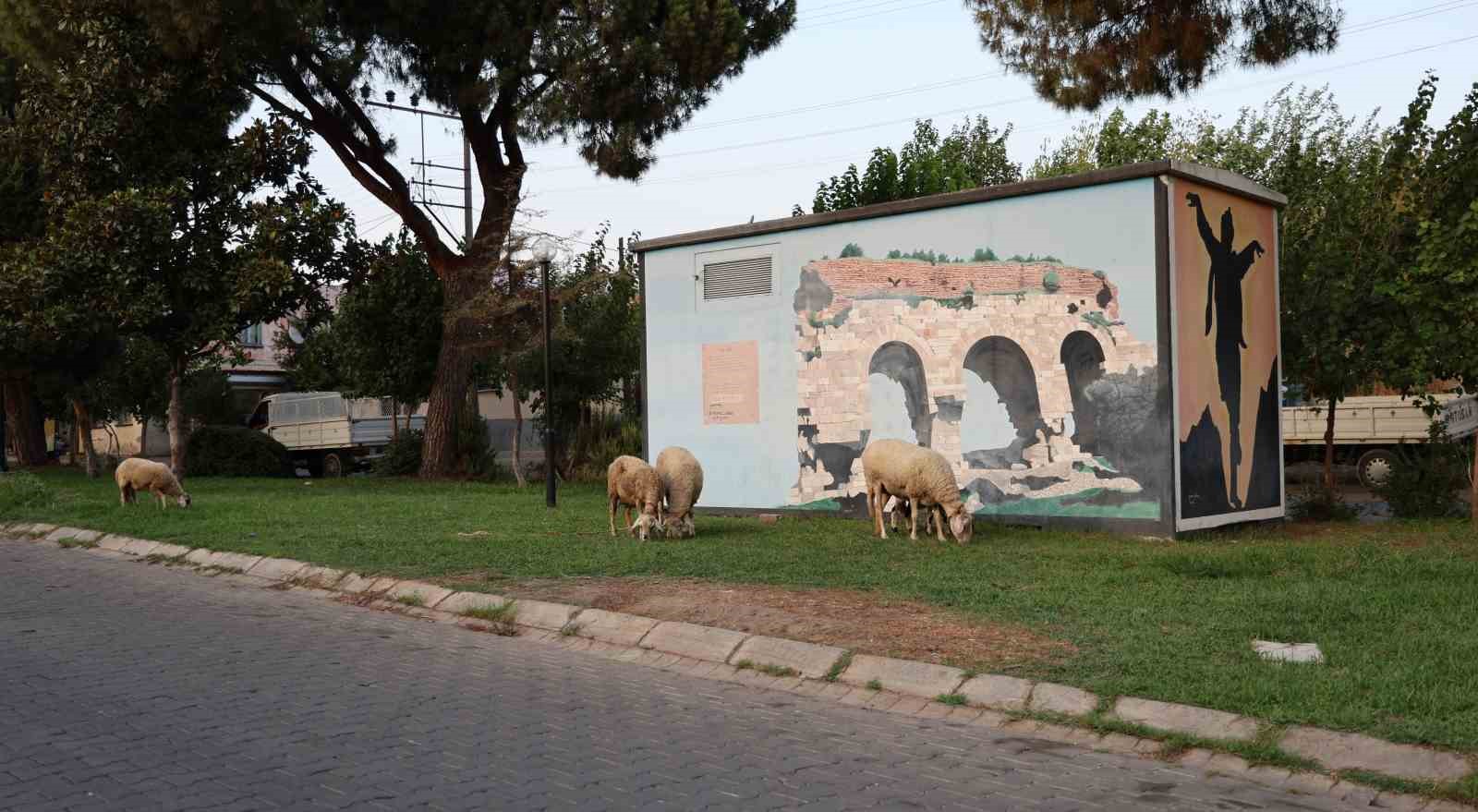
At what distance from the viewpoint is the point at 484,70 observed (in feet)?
82.9

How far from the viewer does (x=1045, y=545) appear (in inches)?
520

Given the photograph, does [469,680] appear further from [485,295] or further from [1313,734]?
Answer: [485,295]

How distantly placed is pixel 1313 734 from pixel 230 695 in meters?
6.02

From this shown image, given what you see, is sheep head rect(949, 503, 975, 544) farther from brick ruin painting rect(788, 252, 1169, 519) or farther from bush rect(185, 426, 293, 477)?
bush rect(185, 426, 293, 477)

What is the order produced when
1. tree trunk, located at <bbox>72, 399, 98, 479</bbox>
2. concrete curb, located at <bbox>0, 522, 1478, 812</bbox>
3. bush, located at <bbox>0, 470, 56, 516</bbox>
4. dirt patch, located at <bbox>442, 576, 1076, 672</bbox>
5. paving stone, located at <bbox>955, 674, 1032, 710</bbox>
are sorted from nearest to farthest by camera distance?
concrete curb, located at <bbox>0, 522, 1478, 812</bbox>
paving stone, located at <bbox>955, 674, 1032, 710</bbox>
dirt patch, located at <bbox>442, 576, 1076, 672</bbox>
bush, located at <bbox>0, 470, 56, 516</bbox>
tree trunk, located at <bbox>72, 399, 98, 479</bbox>

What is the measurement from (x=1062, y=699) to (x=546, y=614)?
4542 millimetres

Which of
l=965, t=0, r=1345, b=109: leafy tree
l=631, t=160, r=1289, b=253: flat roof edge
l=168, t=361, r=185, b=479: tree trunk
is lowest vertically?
l=168, t=361, r=185, b=479: tree trunk

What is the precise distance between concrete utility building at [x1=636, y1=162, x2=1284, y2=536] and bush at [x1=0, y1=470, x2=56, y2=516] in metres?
10.8

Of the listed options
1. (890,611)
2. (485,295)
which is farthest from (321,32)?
(890,611)

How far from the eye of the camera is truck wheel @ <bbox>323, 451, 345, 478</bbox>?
3488 cm

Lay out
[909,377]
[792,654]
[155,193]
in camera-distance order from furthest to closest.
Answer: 1. [155,193]
2. [909,377]
3. [792,654]

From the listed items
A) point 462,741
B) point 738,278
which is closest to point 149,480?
point 738,278

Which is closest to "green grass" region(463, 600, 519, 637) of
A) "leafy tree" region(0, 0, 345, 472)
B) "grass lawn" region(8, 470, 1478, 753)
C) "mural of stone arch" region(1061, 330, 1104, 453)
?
"grass lawn" region(8, 470, 1478, 753)

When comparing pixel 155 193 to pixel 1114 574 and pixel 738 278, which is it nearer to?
pixel 738 278
